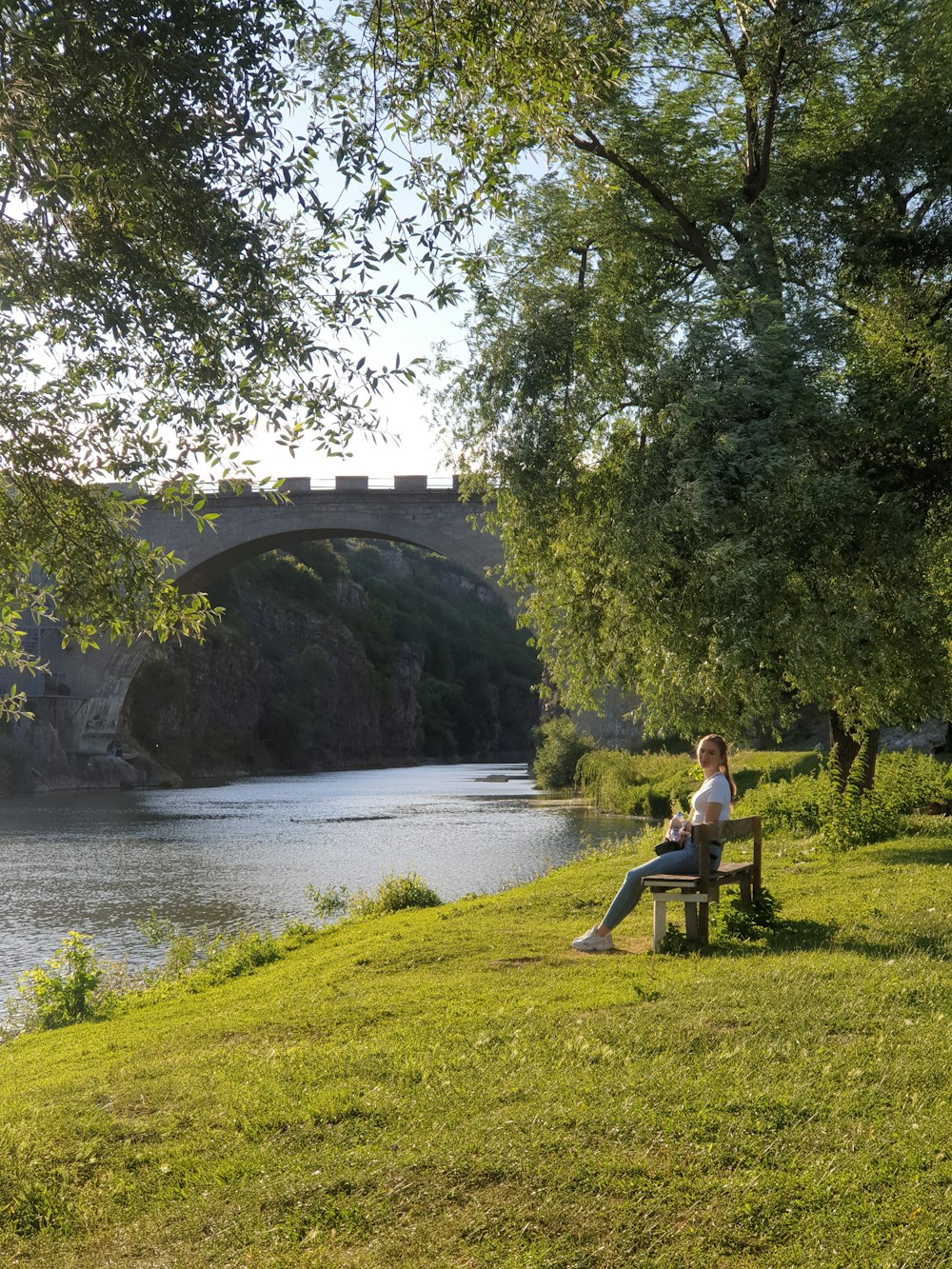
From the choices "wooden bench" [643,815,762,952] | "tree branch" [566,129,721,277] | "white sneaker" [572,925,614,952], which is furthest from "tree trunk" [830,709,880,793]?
"white sneaker" [572,925,614,952]

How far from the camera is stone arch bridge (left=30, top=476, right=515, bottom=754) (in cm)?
3756

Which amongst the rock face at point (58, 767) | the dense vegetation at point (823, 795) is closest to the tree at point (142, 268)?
the dense vegetation at point (823, 795)

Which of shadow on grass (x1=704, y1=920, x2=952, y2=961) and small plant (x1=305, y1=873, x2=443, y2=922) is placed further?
small plant (x1=305, y1=873, x2=443, y2=922)

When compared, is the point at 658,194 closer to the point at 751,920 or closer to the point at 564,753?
the point at 751,920

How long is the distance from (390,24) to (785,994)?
16.9ft

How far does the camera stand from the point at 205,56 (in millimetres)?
5156

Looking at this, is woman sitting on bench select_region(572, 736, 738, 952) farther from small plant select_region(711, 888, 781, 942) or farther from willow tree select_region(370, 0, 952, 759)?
willow tree select_region(370, 0, 952, 759)

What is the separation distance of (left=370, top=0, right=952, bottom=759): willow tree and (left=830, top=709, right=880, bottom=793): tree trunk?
0.44ft

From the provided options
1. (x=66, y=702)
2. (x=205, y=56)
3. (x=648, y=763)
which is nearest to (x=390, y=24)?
(x=205, y=56)

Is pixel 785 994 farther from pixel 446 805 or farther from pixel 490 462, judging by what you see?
pixel 446 805

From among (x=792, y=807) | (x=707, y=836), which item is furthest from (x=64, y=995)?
(x=792, y=807)

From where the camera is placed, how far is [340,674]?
255 feet

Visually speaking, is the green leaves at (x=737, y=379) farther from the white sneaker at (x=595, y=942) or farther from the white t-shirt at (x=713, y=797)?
the white sneaker at (x=595, y=942)

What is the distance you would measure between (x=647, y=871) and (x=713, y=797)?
0.63 metres
